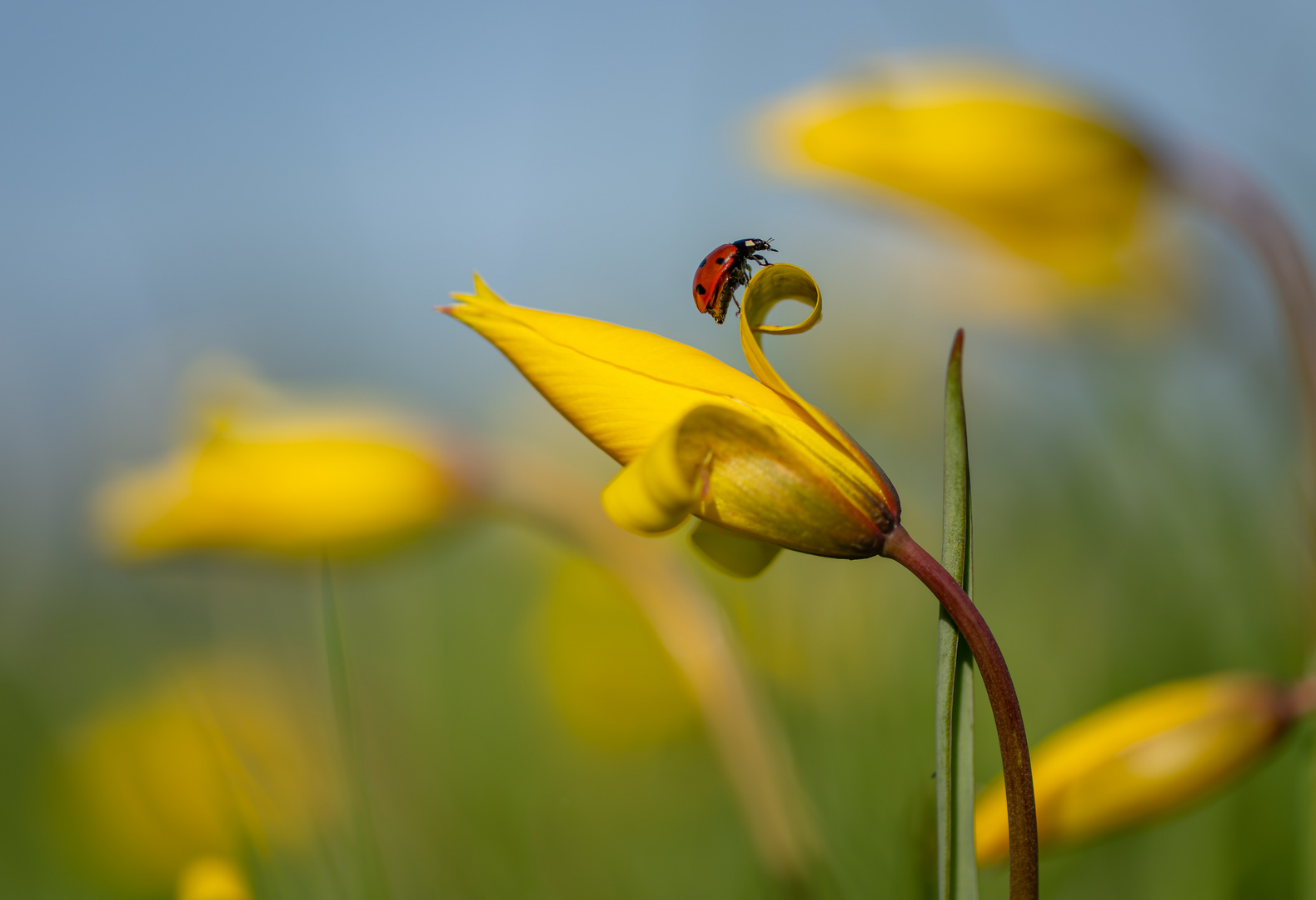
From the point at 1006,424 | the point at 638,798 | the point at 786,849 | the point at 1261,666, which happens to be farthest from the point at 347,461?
the point at 1006,424

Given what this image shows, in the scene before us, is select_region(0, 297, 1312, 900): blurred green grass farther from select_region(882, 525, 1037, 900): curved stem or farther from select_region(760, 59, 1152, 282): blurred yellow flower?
select_region(760, 59, 1152, 282): blurred yellow flower

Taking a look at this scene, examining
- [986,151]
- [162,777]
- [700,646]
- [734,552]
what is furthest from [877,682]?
[162,777]

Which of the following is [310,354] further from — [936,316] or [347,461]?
[347,461]

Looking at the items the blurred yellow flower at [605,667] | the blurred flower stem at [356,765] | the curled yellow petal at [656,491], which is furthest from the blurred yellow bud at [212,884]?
the blurred yellow flower at [605,667]

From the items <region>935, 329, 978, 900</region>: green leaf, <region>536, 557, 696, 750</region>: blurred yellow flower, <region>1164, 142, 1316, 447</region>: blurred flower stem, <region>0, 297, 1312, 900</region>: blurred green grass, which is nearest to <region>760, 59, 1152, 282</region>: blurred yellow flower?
<region>1164, 142, 1316, 447</region>: blurred flower stem

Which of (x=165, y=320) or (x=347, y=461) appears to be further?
(x=165, y=320)

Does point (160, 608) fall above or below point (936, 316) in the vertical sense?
below

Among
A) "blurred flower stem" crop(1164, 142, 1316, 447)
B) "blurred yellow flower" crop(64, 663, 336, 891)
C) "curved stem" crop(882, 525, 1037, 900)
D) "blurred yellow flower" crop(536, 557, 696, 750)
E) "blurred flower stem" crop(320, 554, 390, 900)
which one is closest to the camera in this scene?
"curved stem" crop(882, 525, 1037, 900)

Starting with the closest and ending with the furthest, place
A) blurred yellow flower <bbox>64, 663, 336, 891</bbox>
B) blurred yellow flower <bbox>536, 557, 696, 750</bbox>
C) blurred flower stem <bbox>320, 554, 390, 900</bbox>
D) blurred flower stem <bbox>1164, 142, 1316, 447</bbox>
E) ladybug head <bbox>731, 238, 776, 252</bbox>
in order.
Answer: ladybug head <bbox>731, 238, 776, 252</bbox>
blurred flower stem <bbox>320, 554, 390, 900</bbox>
blurred flower stem <bbox>1164, 142, 1316, 447</bbox>
blurred yellow flower <bbox>64, 663, 336, 891</bbox>
blurred yellow flower <bbox>536, 557, 696, 750</bbox>
